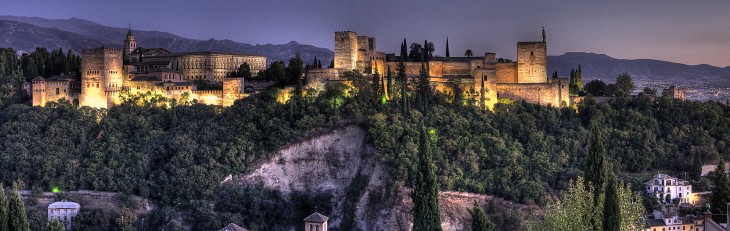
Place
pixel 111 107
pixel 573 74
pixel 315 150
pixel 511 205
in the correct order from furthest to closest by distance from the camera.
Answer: pixel 573 74 → pixel 111 107 → pixel 315 150 → pixel 511 205

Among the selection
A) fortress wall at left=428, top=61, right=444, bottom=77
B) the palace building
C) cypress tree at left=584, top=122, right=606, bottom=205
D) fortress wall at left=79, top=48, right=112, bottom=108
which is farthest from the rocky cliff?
cypress tree at left=584, top=122, right=606, bottom=205

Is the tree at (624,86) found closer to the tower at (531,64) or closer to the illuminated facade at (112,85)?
the tower at (531,64)

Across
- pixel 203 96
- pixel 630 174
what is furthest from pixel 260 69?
pixel 630 174

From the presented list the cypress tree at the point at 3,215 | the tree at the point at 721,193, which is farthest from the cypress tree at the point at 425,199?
the cypress tree at the point at 3,215

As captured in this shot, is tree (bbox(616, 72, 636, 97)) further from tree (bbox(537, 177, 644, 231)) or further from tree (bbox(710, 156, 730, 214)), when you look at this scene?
tree (bbox(537, 177, 644, 231))

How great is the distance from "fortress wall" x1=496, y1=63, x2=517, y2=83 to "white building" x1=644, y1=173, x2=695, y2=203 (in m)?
11.7

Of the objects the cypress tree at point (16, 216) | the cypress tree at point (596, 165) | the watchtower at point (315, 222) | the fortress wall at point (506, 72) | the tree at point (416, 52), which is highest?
the tree at point (416, 52)

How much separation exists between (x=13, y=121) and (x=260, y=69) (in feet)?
A: 59.7

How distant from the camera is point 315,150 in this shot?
5062cm

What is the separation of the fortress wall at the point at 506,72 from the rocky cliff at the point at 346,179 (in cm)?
1127

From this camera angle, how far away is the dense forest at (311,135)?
4666 centimetres

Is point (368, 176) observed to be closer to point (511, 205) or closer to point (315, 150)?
point (315, 150)

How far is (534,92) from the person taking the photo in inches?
2181

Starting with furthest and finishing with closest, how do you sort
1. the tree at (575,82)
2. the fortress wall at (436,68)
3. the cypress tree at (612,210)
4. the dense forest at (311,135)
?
the tree at (575,82), the fortress wall at (436,68), the dense forest at (311,135), the cypress tree at (612,210)
